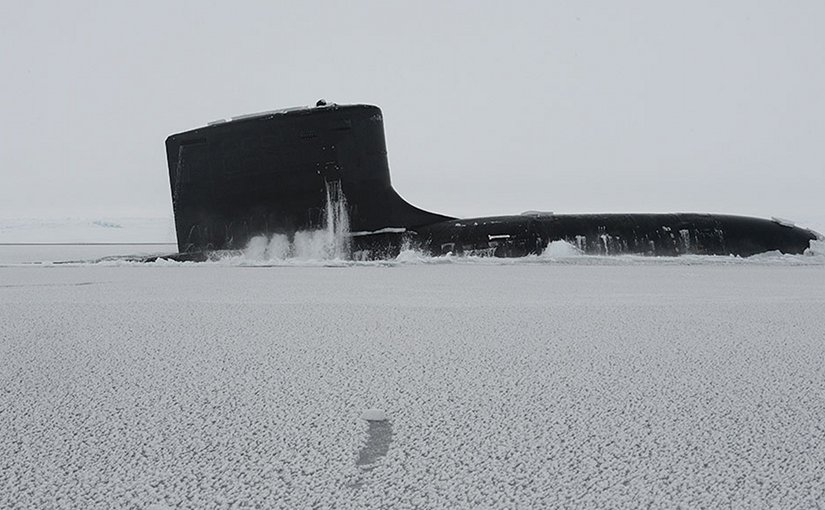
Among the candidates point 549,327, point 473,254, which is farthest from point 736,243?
point 549,327

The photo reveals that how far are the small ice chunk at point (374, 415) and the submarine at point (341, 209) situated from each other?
6475mm

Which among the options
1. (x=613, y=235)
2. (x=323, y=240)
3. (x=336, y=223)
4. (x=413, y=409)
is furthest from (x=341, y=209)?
(x=413, y=409)

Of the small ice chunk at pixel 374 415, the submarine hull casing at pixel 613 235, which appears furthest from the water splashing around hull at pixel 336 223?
the small ice chunk at pixel 374 415

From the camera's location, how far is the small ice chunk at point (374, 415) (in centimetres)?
112

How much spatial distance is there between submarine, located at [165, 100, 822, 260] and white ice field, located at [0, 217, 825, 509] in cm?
513

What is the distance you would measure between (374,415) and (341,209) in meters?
6.67

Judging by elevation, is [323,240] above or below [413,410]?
above

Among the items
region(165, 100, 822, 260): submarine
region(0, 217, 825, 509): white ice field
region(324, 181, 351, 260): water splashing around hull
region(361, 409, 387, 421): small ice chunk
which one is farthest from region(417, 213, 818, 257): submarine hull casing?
region(361, 409, 387, 421): small ice chunk

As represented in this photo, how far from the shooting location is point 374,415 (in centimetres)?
113

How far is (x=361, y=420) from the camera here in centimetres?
111

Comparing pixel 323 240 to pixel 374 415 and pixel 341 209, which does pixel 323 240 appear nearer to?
pixel 341 209

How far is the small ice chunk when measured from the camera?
112 cm

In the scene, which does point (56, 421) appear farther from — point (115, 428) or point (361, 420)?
point (361, 420)

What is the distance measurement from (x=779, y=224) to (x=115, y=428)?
909 cm
